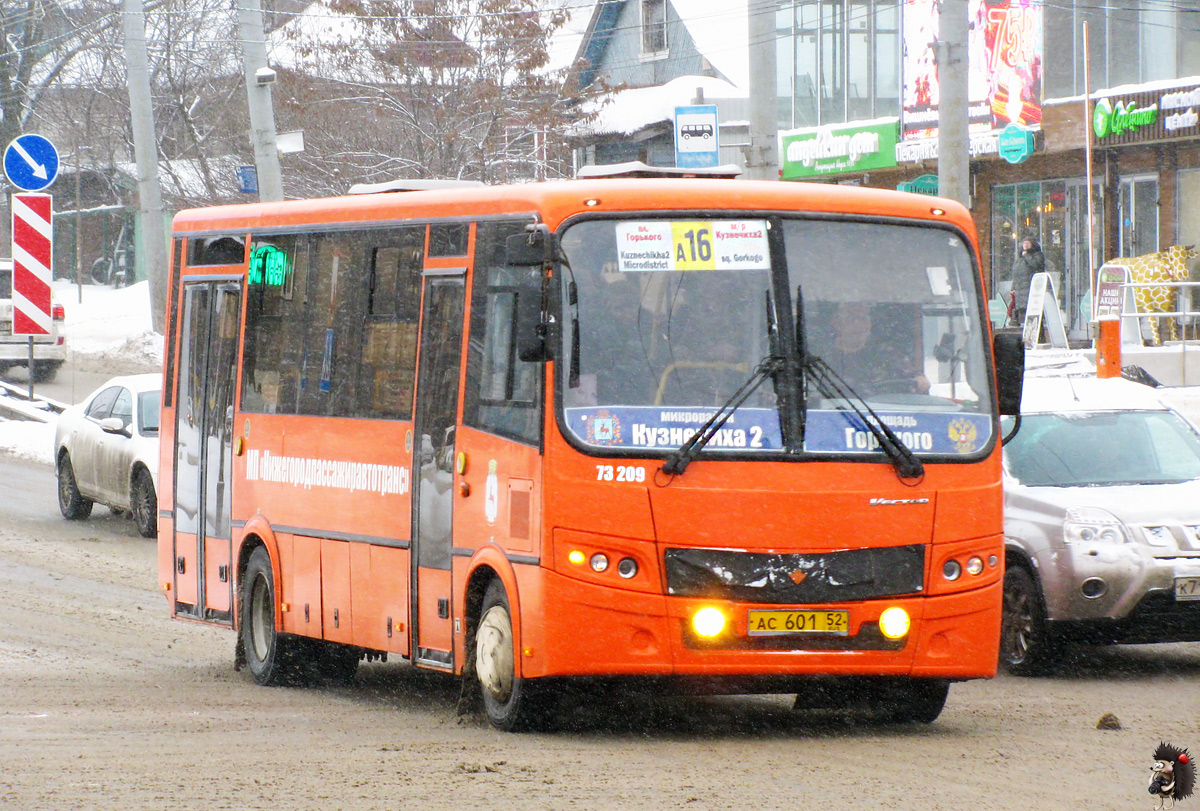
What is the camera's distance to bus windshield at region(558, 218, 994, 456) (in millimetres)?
8203

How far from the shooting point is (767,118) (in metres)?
18.4

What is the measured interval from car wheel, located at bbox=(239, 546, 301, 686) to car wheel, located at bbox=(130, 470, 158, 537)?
6.67 m

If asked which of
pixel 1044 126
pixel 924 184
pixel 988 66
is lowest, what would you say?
pixel 924 184

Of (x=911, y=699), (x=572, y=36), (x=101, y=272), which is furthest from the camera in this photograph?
(x=101, y=272)

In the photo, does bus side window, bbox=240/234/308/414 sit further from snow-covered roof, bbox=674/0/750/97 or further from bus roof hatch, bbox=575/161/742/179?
snow-covered roof, bbox=674/0/750/97

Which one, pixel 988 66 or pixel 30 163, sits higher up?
pixel 988 66

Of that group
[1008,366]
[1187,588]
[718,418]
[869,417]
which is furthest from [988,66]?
[718,418]

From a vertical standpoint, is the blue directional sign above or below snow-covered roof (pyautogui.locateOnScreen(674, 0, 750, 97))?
below

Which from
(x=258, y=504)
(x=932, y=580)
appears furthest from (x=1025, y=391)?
(x=258, y=504)

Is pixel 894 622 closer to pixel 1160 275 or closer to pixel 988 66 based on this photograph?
pixel 1160 275

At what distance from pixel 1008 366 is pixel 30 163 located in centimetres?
1745

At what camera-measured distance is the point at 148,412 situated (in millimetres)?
18375

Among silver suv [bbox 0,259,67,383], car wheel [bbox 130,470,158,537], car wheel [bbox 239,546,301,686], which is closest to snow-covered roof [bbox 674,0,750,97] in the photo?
silver suv [bbox 0,259,67,383]

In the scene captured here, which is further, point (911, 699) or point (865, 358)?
point (911, 699)
